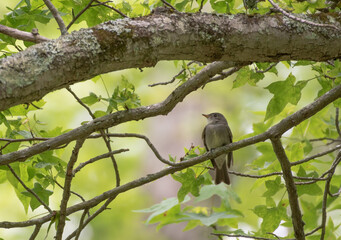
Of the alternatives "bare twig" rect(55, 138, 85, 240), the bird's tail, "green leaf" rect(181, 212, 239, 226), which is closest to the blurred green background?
the bird's tail

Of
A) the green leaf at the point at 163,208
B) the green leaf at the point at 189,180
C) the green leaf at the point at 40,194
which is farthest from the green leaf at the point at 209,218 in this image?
the green leaf at the point at 40,194

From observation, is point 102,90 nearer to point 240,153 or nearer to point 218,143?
point 240,153

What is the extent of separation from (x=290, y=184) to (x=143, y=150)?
6976 millimetres

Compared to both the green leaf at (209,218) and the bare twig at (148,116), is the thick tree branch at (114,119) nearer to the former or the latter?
the bare twig at (148,116)

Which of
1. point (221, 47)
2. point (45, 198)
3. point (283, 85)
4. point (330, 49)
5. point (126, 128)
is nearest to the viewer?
point (221, 47)

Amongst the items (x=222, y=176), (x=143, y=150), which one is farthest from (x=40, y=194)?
(x=143, y=150)

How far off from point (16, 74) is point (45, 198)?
1.23m

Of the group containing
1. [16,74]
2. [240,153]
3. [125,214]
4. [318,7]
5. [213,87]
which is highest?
[213,87]

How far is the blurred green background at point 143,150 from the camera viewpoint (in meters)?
8.58

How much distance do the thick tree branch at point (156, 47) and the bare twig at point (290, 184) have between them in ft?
2.10

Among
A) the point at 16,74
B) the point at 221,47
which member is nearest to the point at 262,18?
the point at 221,47

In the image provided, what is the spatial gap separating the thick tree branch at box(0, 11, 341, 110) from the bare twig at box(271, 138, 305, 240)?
64cm

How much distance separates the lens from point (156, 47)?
2.10m

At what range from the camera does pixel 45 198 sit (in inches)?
110
